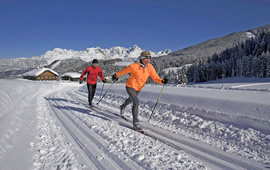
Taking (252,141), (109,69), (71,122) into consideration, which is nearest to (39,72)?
(71,122)

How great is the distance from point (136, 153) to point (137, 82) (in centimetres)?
219

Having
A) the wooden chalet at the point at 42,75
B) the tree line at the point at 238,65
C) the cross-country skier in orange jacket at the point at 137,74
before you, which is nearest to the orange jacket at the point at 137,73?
the cross-country skier in orange jacket at the point at 137,74

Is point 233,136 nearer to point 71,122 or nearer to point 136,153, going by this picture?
point 136,153

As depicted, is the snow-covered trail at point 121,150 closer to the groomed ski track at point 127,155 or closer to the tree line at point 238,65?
the groomed ski track at point 127,155

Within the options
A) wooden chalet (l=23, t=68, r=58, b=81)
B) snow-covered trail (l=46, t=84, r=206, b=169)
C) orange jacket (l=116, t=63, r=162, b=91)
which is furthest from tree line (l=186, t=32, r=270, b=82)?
snow-covered trail (l=46, t=84, r=206, b=169)

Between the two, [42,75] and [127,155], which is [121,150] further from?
[42,75]

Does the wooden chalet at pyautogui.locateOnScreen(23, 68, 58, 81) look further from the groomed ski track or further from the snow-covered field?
the groomed ski track

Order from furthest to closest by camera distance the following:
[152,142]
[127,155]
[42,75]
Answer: [42,75]
[152,142]
[127,155]

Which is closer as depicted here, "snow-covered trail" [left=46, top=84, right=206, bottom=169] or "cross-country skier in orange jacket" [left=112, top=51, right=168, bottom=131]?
"snow-covered trail" [left=46, top=84, right=206, bottom=169]

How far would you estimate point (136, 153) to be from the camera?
3.15 m

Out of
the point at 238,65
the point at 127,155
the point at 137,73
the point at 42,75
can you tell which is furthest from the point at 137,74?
the point at 238,65

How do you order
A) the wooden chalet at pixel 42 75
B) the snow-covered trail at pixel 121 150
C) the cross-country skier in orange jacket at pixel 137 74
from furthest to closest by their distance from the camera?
the wooden chalet at pixel 42 75, the cross-country skier in orange jacket at pixel 137 74, the snow-covered trail at pixel 121 150

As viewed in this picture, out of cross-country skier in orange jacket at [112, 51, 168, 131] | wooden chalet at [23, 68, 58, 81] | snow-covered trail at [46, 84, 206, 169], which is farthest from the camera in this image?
wooden chalet at [23, 68, 58, 81]

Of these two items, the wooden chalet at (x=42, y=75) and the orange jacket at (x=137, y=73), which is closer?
the orange jacket at (x=137, y=73)
